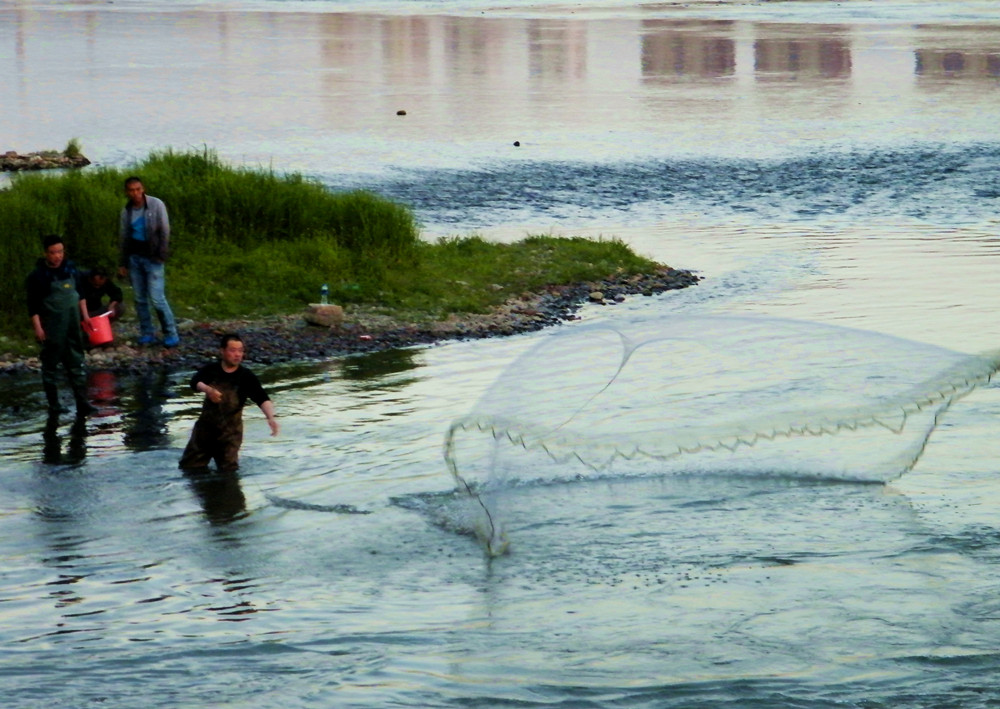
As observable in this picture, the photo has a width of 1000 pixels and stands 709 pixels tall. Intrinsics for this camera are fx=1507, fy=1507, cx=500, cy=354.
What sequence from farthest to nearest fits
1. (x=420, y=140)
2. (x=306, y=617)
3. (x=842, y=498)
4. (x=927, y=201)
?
(x=420, y=140), (x=927, y=201), (x=842, y=498), (x=306, y=617)

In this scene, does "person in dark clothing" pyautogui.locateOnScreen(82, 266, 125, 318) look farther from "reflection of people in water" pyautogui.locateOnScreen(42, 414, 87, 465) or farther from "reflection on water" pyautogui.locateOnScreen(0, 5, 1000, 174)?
"reflection on water" pyautogui.locateOnScreen(0, 5, 1000, 174)

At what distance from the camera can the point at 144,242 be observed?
17.5m

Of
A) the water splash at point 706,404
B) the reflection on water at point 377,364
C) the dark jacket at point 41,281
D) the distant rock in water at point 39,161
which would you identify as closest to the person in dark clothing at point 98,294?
the dark jacket at point 41,281

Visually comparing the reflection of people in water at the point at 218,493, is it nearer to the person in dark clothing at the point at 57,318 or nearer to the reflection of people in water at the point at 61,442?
the reflection of people in water at the point at 61,442

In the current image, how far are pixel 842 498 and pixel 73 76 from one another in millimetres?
59031

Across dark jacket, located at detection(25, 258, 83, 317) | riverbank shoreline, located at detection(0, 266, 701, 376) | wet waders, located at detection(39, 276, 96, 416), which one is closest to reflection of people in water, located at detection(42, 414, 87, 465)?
wet waders, located at detection(39, 276, 96, 416)

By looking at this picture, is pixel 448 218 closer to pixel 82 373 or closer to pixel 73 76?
pixel 82 373

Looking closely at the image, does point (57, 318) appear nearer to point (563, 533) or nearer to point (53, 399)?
point (53, 399)

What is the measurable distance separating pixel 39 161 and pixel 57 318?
2210cm

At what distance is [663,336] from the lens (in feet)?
37.2

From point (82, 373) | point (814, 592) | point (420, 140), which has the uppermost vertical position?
point (420, 140)

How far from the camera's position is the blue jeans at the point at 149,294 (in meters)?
17.8

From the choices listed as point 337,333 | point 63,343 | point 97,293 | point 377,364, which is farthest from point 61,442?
point 337,333

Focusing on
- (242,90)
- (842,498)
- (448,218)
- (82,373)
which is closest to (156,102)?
(242,90)
